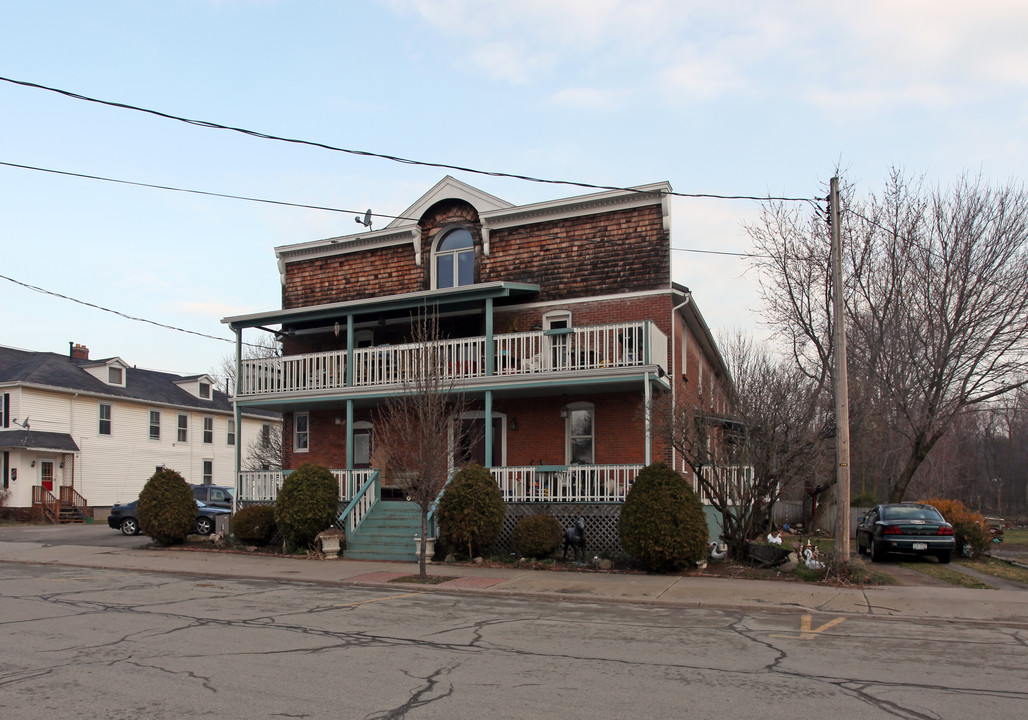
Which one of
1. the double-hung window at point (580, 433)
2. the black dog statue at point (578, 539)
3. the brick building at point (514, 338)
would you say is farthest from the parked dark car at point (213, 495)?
the black dog statue at point (578, 539)

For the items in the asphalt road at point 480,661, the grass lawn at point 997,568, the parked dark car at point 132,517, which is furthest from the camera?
the parked dark car at point 132,517

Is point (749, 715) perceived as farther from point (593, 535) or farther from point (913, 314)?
point (913, 314)

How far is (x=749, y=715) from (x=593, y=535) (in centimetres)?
1203

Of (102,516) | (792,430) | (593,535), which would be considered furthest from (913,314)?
(102,516)

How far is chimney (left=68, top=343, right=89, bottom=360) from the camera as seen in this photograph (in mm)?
41400

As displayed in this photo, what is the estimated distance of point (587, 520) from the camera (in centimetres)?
1823

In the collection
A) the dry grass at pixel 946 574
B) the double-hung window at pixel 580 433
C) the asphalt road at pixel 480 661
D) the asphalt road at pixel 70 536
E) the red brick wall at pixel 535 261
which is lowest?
the asphalt road at pixel 70 536

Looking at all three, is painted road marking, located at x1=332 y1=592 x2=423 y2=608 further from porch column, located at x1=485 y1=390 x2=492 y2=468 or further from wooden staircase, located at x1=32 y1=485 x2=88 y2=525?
wooden staircase, located at x1=32 y1=485 x2=88 y2=525

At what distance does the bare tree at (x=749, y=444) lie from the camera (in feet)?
53.5

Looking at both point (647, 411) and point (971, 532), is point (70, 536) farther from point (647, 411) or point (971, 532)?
point (971, 532)

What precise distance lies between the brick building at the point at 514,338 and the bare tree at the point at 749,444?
3.07 ft

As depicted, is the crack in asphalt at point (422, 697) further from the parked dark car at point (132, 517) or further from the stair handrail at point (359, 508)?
the parked dark car at point (132, 517)

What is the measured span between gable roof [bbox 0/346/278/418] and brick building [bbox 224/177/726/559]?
13.5 meters

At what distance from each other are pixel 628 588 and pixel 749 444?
168 inches
